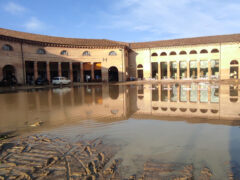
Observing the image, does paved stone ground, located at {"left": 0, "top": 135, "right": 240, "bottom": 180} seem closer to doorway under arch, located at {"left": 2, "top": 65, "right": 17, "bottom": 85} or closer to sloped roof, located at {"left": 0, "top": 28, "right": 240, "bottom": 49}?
doorway under arch, located at {"left": 2, "top": 65, "right": 17, "bottom": 85}

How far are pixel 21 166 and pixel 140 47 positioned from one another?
39136 mm

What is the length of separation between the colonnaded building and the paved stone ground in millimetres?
29576

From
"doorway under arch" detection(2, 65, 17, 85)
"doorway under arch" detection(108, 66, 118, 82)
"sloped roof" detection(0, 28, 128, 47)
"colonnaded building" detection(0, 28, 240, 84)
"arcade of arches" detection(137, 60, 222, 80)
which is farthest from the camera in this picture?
"doorway under arch" detection(108, 66, 118, 82)

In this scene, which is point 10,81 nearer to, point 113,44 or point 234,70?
point 113,44

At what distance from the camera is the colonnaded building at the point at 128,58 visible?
33.2 meters

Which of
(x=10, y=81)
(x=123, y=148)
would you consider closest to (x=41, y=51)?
(x=10, y=81)

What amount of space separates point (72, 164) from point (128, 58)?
3925 centimetres

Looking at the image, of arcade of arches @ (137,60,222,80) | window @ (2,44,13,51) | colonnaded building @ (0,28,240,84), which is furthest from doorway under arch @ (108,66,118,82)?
window @ (2,44,13,51)

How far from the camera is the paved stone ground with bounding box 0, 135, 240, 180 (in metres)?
3.15

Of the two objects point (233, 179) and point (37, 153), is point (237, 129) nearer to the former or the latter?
point (233, 179)

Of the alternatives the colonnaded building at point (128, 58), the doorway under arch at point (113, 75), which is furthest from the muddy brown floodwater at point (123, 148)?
the doorway under arch at point (113, 75)

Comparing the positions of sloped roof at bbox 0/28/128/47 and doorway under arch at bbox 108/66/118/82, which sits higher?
sloped roof at bbox 0/28/128/47

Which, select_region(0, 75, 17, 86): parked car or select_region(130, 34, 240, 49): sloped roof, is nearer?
select_region(0, 75, 17, 86): parked car

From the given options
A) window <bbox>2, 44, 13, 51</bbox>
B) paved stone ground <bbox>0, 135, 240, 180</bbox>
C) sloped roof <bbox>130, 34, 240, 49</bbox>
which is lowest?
paved stone ground <bbox>0, 135, 240, 180</bbox>
